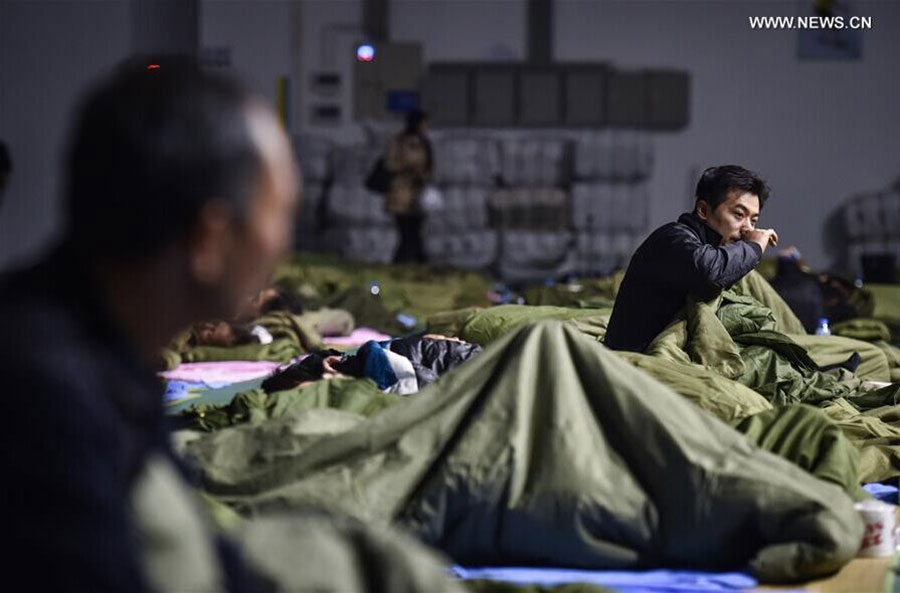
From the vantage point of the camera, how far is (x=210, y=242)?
4.46 feet

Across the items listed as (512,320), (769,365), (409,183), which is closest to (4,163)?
(512,320)

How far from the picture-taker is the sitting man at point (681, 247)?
432 cm

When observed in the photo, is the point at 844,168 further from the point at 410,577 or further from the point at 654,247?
the point at 410,577

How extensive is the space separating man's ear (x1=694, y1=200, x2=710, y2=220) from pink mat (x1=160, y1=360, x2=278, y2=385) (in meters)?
2.25

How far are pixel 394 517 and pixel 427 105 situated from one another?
12.0 meters

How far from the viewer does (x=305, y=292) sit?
889 centimetres

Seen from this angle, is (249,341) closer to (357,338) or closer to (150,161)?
(357,338)

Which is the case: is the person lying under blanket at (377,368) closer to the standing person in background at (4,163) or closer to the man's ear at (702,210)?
the man's ear at (702,210)

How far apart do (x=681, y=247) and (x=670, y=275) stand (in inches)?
4.2

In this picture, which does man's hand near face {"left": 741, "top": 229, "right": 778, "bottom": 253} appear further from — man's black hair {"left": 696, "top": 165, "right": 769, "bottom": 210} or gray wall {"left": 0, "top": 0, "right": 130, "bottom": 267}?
gray wall {"left": 0, "top": 0, "right": 130, "bottom": 267}

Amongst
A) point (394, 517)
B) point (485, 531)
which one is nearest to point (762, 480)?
point (485, 531)

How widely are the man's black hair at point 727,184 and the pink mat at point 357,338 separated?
320 centimetres

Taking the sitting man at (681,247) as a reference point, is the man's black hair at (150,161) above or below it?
above

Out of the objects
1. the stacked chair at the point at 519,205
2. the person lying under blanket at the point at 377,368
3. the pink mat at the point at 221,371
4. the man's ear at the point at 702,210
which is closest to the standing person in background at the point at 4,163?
the pink mat at the point at 221,371
